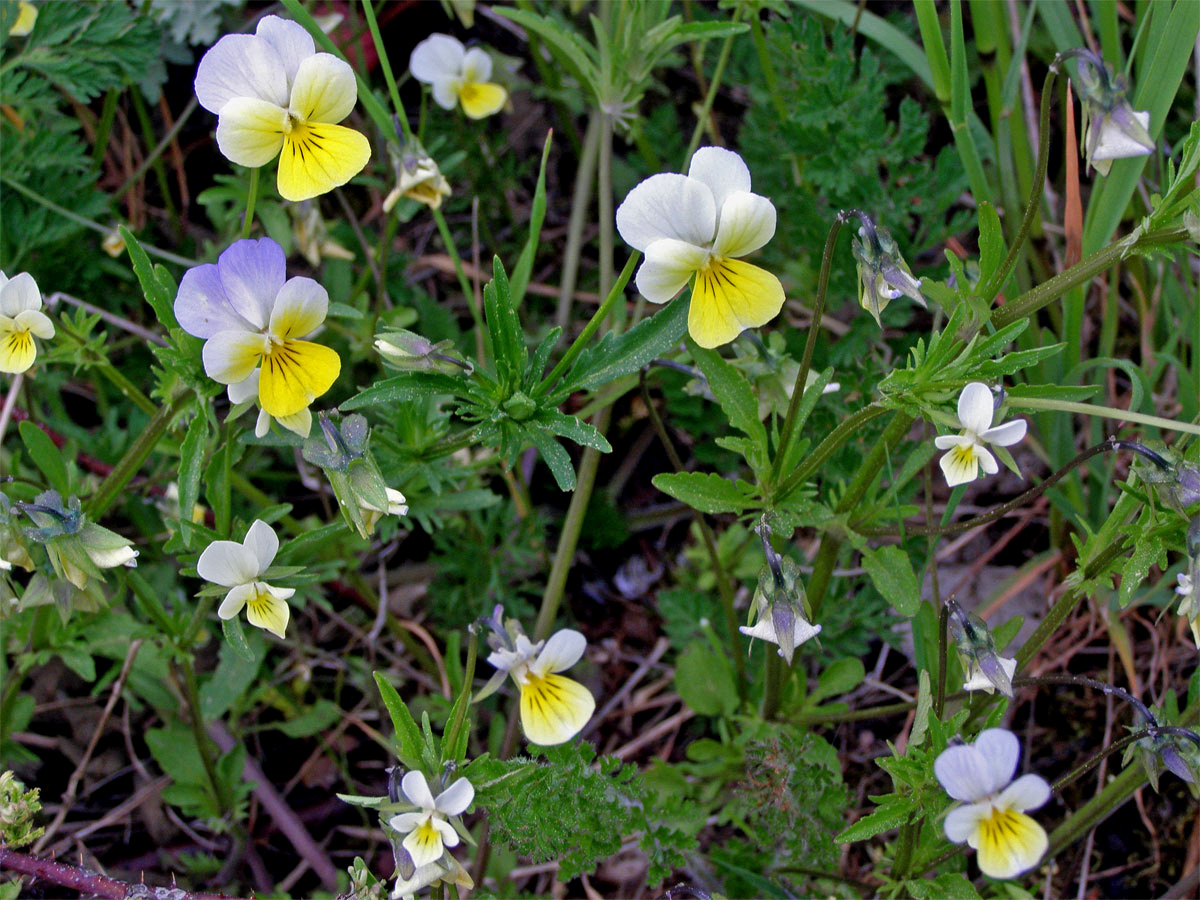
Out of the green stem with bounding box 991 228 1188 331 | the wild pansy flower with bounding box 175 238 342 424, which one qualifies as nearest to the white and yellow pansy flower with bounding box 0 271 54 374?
the wild pansy flower with bounding box 175 238 342 424

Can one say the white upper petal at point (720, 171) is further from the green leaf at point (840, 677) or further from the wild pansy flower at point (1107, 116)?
the green leaf at point (840, 677)

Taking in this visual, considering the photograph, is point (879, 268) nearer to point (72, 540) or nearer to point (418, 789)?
point (418, 789)

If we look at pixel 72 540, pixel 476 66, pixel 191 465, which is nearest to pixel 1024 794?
pixel 191 465

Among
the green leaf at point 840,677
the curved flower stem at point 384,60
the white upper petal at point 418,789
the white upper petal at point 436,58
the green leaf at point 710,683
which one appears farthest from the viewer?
the white upper petal at point 436,58

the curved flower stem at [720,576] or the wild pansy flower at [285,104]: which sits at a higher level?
the wild pansy flower at [285,104]

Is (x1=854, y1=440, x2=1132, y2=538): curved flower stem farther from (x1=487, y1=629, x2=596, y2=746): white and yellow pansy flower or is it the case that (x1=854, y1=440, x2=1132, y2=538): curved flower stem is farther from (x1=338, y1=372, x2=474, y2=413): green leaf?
(x1=338, y1=372, x2=474, y2=413): green leaf

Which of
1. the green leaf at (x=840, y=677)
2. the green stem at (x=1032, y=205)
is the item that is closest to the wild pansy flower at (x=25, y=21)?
the green stem at (x=1032, y=205)
